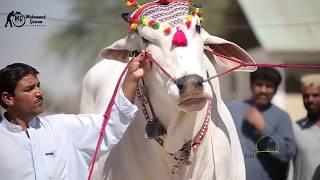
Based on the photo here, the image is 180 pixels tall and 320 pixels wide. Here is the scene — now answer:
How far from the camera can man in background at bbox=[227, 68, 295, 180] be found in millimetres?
4191

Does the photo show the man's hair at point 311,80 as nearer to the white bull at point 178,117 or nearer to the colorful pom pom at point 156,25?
the white bull at point 178,117

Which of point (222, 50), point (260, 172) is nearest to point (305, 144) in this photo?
point (260, 172)

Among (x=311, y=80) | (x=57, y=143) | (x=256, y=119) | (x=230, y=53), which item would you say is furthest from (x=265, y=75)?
(x=57, y=143)

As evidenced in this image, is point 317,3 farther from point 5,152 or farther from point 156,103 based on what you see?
point 5,152

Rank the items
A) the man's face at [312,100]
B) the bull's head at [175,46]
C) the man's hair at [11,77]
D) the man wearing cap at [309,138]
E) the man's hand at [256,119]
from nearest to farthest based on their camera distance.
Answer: the bull's head at [175,46] → the man's hair at [11,77] → the man wearing cap at [309,138] → the man's face at [312,100] → the man's hand at [256,119]

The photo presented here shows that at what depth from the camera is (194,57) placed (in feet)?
8.14

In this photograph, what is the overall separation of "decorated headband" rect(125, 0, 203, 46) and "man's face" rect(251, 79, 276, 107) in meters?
1.65

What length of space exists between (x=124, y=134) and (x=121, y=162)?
0.13 metres

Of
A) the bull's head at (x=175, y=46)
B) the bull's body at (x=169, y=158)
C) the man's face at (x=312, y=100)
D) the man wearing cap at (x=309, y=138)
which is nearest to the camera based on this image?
the bull's head at (x=175, y=46)

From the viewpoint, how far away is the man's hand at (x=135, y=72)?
8.55 ft

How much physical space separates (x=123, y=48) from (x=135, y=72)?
0.28 m

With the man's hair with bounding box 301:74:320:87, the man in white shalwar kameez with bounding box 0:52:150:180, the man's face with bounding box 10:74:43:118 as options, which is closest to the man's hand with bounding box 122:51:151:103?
the man in white shalwar kameez with bounding box 0:52:150:180

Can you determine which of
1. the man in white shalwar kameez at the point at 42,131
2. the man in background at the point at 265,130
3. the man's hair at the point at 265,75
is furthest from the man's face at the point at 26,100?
the man's hair at the point at 265,75

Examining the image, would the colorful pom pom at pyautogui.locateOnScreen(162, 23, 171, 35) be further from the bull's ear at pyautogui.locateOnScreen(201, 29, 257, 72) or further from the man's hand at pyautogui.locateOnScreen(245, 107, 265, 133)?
the man's hand at pyautogui.locateOnScreen(245, 107, 265, 133)
